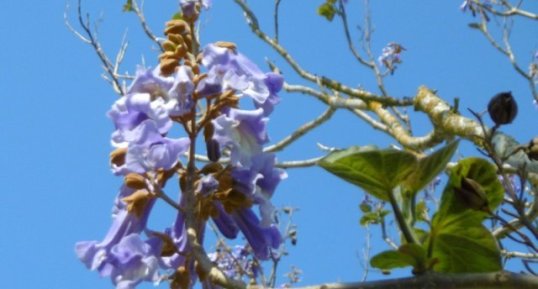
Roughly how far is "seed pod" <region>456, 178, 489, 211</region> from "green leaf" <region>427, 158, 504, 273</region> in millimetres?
28

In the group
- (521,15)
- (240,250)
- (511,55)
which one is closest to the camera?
(240,250)

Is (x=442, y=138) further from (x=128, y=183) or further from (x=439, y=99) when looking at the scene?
(x=128, y=183)

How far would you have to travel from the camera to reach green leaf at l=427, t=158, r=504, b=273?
101cm

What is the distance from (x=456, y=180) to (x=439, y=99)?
1.29 m

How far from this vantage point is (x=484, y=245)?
1029mm

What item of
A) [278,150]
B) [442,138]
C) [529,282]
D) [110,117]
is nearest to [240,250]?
[278,150]

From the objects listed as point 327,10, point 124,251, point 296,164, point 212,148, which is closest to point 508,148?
point 212,148

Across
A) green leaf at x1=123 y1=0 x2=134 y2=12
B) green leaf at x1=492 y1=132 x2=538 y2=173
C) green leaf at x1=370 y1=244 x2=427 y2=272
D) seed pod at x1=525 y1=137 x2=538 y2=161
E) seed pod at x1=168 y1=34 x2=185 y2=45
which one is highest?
green leaf at x1=123 y1=0 x2=134 y2=12

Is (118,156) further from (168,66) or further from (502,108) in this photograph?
(502,108)

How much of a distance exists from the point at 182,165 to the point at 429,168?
1.16 feet

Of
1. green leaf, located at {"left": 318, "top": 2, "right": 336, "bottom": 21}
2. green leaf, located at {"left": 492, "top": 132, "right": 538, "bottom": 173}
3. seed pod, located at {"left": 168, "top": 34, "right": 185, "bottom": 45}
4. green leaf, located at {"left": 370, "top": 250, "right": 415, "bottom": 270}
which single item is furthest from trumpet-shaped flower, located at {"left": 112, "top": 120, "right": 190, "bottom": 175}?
green leaf, located at {"left": 318, "top": 2, "right": 336, "bottom": 21}

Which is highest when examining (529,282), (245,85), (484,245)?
(245,85)

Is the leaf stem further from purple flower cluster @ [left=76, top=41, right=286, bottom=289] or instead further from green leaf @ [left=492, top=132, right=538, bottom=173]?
green leaf @ [left=492, top=132, right=538, bottom=173]

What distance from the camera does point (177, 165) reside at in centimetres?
110
